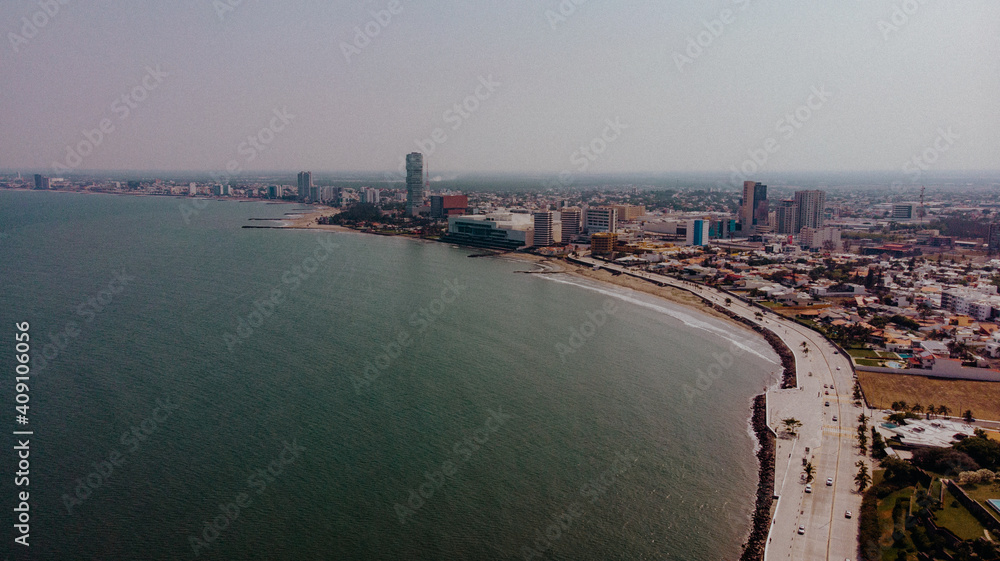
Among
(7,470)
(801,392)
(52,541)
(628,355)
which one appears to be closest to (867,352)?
(801,392)

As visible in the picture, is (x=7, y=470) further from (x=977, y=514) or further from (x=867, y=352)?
(x=867, y=352)

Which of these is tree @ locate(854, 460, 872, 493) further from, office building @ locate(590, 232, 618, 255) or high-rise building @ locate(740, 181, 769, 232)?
high-rise building @ locate(740, 181, 769, 232)

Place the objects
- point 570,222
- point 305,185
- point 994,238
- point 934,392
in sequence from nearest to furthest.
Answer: point 934,392 → point 994,238 → point 570,222 → point 305,185
